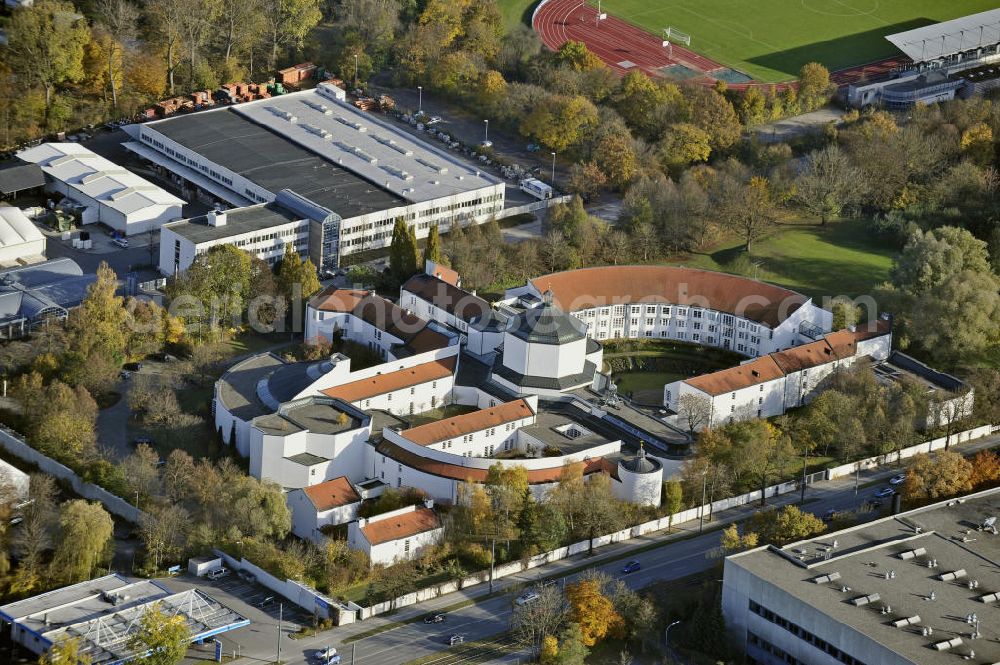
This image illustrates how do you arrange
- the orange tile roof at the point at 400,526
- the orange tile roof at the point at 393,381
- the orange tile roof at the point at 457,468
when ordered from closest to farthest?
the orange tile roof at the point at 400,526, the orange tile roof at the point at 457,468, the orange tile roof at the point at 393,381

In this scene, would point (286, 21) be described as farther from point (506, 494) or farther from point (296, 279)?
point (506, 494)

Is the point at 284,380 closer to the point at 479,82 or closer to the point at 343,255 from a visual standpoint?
the point at 343,255

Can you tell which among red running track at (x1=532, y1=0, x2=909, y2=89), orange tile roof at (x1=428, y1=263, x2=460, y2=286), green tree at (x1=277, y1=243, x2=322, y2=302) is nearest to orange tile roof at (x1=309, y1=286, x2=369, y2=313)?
green tree at (x1=277, y1=243, x2=322, y2=302)

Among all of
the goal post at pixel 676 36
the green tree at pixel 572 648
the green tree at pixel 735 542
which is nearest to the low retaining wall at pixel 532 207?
the goal post at pixel 676 36

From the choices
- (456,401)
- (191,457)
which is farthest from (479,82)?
(191,457)

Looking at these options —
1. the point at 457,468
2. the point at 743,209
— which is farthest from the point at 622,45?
the point at 457,468

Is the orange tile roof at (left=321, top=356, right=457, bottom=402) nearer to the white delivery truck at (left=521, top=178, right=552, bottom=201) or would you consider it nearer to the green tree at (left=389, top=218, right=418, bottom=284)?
the green tree at (left=389, top=218, right=418, bottom=284)

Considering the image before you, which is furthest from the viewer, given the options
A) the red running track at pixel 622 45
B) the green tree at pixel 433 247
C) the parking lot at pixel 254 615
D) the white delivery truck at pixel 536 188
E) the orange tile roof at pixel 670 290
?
the red running track at pixel 622 45

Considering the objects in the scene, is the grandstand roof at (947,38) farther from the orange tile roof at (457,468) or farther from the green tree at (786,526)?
the green tree at (786,526)
